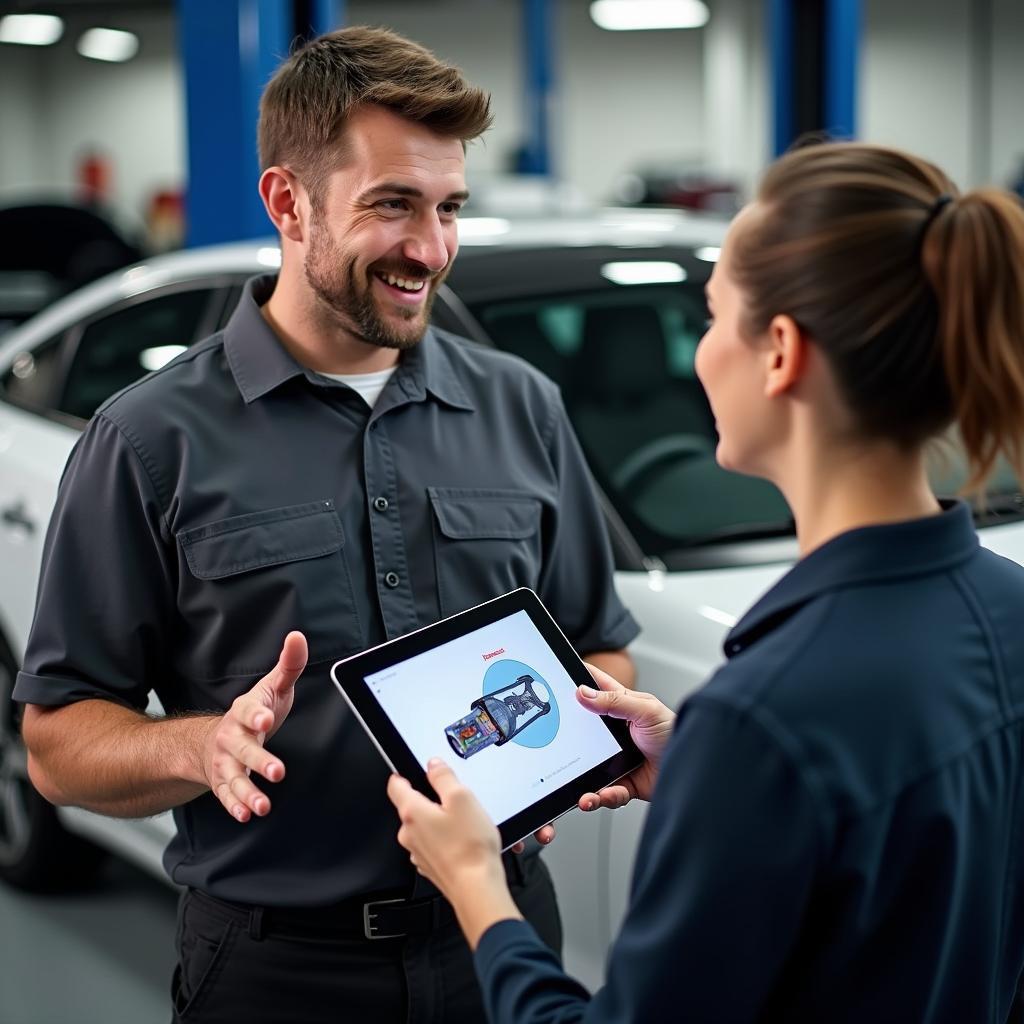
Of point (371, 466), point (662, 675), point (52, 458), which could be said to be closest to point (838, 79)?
point (52, 458)

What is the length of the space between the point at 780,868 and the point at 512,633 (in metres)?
0.58

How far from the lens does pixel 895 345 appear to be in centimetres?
104

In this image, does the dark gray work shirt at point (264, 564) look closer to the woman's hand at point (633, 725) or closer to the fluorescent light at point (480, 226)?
the woman's hand at point (633, 725)

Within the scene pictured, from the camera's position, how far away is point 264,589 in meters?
1.64

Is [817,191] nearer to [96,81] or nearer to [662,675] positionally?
[662,675]

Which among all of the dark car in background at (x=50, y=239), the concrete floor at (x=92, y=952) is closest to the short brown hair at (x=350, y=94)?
the concrete floor at (x=92, y=952)

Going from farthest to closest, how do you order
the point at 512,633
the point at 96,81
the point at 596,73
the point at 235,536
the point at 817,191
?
the point at 96,81 < the point at 596,73 < the point at 235,536 < the point at 512,633 < the point at 817,191

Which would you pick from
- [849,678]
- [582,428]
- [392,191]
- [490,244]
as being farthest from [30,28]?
[849,678]

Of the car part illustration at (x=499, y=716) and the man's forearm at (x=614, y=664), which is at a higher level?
the car part illustration at (x=499, y=716)

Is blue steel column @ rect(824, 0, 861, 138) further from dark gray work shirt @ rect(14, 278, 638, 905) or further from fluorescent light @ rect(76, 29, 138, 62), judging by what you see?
fluorescent light @ rect(76, 29, 138, 62)

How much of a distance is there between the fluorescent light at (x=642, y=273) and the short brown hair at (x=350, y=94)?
122cm

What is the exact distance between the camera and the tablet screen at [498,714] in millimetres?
1369

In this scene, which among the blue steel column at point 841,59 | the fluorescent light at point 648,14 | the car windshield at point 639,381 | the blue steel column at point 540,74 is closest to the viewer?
the car windshield at point 639,381

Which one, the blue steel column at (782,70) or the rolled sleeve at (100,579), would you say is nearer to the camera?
the rolled sleeve at (100,579)
